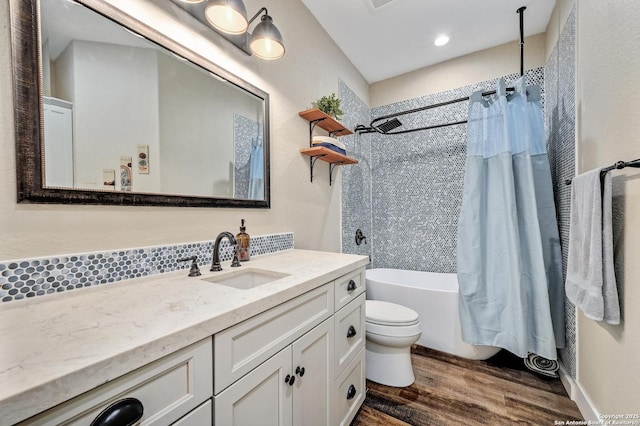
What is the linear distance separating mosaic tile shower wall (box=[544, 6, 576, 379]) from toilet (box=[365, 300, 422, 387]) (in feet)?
3.32

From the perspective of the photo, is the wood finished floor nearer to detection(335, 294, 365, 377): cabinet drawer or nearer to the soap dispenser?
detection(335, 294, 365, 377): cabinet drawer

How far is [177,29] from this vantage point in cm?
110

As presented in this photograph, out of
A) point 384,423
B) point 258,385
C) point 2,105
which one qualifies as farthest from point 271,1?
point 384,423

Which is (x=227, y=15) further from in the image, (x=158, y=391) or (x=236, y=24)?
(x=158, y=391)

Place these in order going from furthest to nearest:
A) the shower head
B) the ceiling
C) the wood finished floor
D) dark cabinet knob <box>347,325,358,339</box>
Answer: the shower head < the ceiling < the wood finished floor < dark cabinet knob <box>347,325,358,339</box>

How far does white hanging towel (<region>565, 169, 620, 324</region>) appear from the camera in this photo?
108 centimetres

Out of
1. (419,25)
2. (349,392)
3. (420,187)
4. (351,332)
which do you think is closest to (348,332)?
(351,332)

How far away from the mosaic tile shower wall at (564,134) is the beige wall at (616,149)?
202mm

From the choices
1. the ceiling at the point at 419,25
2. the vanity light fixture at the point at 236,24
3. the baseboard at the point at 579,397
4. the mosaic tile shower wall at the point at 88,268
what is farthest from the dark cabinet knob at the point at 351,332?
the ceiling at the point at 419,25

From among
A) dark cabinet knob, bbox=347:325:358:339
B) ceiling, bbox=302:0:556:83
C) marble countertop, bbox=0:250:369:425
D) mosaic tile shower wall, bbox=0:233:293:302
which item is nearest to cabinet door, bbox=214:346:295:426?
marble countertop, bbox=0:250:369:425

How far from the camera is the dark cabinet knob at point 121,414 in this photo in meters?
0.43

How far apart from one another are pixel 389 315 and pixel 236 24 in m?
1.88

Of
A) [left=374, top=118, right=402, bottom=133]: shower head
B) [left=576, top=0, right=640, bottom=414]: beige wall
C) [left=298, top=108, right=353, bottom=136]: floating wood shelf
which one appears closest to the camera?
[left=576, top=0, right=640, bottom=414]: beige wall

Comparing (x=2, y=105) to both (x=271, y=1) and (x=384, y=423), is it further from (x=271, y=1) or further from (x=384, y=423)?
(x=384, y=423)
